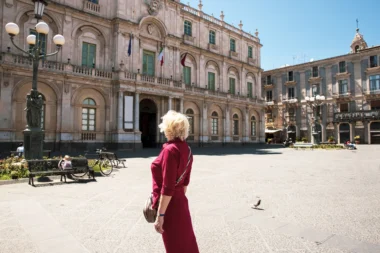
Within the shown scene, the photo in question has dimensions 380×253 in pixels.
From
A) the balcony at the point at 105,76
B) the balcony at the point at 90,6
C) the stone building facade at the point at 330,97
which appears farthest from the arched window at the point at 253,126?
the balcony at the point at 90,6

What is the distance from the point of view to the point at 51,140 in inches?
840

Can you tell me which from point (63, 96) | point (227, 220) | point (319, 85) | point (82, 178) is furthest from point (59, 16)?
point (319, 85)

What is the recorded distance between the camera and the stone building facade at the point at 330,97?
4250 cm

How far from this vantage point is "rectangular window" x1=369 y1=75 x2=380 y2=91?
41.9m

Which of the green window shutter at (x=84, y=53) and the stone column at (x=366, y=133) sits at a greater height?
the green window shutter at (x=84, y=53)

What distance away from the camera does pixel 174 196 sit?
105 inches

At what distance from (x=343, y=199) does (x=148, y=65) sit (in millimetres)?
23805

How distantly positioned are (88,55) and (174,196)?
79.3 feet

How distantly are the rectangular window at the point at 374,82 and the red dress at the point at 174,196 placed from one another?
1945 inches

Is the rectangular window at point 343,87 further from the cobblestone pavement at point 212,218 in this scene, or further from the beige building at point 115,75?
the cobblestone pavement at point 212,218

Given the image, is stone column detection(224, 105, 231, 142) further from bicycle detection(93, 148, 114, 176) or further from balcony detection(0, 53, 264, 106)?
bicycle detection(93, 148, 114, 176)

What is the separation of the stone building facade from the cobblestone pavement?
35536 mm

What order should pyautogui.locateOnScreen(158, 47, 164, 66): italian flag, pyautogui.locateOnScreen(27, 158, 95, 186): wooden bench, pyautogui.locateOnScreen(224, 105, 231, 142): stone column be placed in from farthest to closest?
pyautogui.locateOnScreen(224, 105, 231, 142): stone column, pyautogui.locateOnScreen(158, 47, 164, 66): italian flag, pyautogui.locateOnScreen(27, 158, 95, 186): wooden bench

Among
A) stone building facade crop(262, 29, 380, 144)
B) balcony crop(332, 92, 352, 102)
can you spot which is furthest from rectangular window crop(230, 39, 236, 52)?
balcony crop(332, 92, 352, 102)
